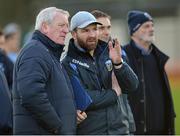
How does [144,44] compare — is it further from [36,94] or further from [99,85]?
[36,94]

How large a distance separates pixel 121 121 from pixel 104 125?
0.27 metres

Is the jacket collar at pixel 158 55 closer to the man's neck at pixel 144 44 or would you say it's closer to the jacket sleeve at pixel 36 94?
the man's neck at pixel 144 44

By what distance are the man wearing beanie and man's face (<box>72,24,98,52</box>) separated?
5.95 ft

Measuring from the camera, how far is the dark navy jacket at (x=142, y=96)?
32.9 ft

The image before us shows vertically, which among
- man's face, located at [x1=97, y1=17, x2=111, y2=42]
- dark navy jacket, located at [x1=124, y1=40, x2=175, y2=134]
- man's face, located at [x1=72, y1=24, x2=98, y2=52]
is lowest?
dark navy jacket, located at [x1=124, y1=40, x2=175, y2=134]

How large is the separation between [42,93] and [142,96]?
8.96ft

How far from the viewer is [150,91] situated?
1009 cm

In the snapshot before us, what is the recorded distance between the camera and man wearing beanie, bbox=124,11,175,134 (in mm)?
10047

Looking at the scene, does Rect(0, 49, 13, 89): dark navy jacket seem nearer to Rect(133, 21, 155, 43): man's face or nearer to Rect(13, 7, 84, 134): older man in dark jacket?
Rect(133, 21, 155, 43): man's face

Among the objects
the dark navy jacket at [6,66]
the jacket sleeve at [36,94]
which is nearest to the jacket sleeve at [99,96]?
the jacket sleeve at [36,94]

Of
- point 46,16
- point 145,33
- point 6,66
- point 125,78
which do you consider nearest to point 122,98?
point 125,78

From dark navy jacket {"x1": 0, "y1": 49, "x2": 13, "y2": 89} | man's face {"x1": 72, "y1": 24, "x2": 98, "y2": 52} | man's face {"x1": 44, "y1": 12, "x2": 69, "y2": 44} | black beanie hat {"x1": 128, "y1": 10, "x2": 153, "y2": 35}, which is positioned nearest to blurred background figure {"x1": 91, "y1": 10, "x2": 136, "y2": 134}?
man's face {"x1": 72, "y1": 24, "x2": 98, "y2": 52}

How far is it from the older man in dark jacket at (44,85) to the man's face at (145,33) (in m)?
2.45

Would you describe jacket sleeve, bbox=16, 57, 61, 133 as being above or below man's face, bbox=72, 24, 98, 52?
below
